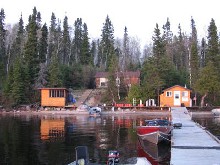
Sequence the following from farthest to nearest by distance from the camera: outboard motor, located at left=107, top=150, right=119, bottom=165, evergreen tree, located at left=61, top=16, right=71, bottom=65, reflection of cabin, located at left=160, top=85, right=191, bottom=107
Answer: evergreen tree, located at left=61, top=16, right=71, bottom=65
reflection of cabin, located at left=160, top=85, right=191, bottom=107
outboard motor, located at left=107, top=150, right=119, bottom=165

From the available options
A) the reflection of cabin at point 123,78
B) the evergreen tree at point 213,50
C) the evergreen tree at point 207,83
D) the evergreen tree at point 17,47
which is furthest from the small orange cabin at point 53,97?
the evergreen tree at point 213,50

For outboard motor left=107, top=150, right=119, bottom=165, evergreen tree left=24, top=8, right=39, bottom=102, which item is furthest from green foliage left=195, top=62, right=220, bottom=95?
outboard motor left=107, top=150, right=119, bottom=165

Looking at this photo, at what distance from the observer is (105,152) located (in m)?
21.2

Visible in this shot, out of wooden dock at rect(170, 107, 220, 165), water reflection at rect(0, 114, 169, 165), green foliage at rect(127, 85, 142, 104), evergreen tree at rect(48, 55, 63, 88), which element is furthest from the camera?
evergreen tree at rect(48, 55, 63, 88)

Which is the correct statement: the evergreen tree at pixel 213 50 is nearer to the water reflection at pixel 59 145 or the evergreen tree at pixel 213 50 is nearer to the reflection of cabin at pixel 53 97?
the reflection of cabin at pixel 53 97

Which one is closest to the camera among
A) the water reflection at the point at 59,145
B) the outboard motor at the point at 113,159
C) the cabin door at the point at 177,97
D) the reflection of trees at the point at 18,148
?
the outboard motor at the point at 113,159

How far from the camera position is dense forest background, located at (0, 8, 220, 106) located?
5928cm

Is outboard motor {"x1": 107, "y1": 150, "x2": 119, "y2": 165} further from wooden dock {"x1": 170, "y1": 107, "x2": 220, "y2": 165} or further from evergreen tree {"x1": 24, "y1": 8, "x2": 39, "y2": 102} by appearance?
evergreen tree {"x1": 24, "y1": 8, "x2": 39, "y2": 102}

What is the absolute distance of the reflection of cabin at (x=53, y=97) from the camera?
Answer: 6009 cm

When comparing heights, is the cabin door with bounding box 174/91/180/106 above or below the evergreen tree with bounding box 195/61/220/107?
below

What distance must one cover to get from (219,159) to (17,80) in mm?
49682

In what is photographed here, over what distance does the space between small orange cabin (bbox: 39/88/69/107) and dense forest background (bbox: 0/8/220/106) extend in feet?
11.5

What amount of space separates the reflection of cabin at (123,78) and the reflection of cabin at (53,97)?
10541mm

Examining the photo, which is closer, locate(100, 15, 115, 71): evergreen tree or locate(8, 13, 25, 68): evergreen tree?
locate(8, 13, 25, 68): evergreen tree
